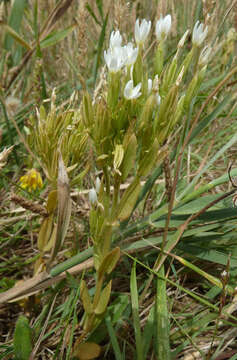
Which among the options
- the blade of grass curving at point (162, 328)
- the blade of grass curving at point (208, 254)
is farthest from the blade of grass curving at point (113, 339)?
the blade of grass curving at point (208, 254)

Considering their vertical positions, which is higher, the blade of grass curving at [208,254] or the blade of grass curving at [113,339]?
the blade of grass curving at [208,254]

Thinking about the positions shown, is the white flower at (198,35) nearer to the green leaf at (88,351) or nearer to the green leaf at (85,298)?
the green leaf at (85,298)

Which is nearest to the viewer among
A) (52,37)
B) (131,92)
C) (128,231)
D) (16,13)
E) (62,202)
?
(131,92)

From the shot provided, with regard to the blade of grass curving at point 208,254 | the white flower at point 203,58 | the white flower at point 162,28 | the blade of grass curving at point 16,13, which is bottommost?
the blade of grass curving at point 208,254

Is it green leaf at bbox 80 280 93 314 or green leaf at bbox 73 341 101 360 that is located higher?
green leaf at bbox 80 280 93 314

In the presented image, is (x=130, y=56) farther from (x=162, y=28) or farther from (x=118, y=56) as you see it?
(x=162, y=28)

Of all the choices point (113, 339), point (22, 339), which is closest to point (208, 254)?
point (113, 339)

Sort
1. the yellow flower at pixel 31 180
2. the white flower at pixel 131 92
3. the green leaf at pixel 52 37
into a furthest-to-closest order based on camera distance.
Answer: the green leaf at pixel 52 37 < the yellow flower at pixel 31 180 < the white flower at pixel 131 92

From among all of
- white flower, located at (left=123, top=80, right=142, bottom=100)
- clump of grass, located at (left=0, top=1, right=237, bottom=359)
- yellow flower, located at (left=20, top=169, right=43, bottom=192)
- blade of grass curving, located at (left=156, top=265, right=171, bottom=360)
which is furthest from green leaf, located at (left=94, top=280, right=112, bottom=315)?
yellow flower, located at (left=20, top=169, right=43, bottom=192)

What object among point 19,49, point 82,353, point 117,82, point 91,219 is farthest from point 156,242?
point 19,49

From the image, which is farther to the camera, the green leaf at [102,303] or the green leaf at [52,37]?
the green leaf at [52,37]

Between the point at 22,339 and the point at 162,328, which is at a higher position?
the point at 22,339

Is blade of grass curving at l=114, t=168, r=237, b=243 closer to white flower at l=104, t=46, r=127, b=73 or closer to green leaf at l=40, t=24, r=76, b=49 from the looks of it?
white flower at l=104, t=46, r=127, b=73
